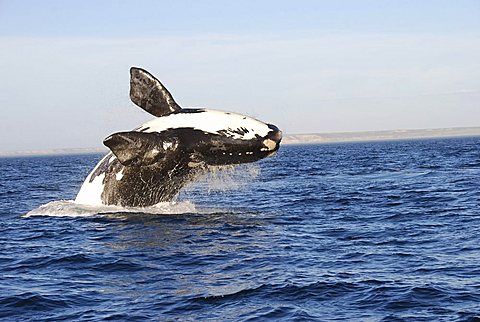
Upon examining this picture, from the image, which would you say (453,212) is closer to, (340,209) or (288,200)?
(340,209)

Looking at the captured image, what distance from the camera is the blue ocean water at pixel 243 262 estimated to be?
27.7 feet

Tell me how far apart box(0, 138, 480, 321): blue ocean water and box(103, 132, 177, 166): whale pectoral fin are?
4.40 feet

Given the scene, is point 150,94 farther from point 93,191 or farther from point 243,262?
point 243,262

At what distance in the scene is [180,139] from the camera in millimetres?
13656

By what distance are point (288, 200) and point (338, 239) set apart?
808cm

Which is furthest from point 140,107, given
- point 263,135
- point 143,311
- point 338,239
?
point 143,311

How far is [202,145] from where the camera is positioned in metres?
13.7

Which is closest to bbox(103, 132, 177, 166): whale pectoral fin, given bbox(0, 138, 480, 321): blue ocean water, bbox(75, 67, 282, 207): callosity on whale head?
bbox(75, 67, 282, 207): callosity on whale head

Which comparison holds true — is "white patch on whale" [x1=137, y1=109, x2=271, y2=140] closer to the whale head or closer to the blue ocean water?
the whale head

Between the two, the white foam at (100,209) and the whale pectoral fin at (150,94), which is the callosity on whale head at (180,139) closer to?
the whale pectoral fin at (150,94)

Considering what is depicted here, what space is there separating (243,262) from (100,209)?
235 inches

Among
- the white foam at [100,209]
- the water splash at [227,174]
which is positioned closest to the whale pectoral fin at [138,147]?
the water splash at [227,174]

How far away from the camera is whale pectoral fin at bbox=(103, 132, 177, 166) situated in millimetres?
12836

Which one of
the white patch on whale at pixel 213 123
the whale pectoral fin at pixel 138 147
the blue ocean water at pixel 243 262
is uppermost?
the white patch on whale at pixel 213 123
